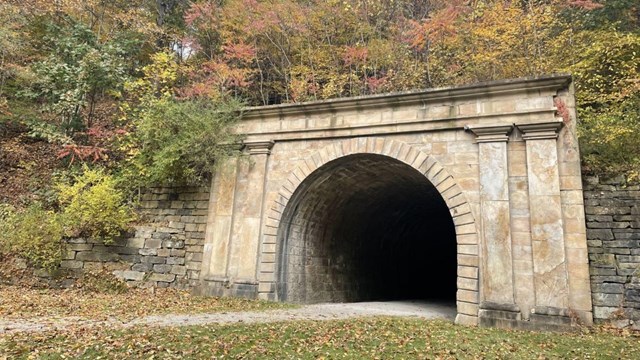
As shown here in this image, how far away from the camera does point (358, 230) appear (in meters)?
13.8

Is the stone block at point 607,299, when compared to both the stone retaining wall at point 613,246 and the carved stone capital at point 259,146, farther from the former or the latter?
the carved stone capital at point 259,146

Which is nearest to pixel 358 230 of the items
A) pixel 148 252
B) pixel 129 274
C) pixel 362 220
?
pixel 362 220

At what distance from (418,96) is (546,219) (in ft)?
12.5

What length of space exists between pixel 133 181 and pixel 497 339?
10.4 meters

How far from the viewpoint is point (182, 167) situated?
1116 centimetres

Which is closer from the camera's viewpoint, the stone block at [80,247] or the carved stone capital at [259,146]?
the carved stone capital at [259,146]

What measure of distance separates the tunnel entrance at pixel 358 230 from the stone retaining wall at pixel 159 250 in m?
2.49

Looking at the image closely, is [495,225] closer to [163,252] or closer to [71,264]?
[163,252]

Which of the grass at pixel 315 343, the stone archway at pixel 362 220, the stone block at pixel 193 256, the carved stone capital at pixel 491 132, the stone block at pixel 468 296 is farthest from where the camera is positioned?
the stone block at pixel 193 256

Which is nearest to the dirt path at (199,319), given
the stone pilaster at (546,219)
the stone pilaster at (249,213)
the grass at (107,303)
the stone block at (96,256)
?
the grass at (107,303)

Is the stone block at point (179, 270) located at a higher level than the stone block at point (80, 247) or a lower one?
lower

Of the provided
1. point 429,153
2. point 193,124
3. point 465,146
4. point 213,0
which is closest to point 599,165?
point 465,146

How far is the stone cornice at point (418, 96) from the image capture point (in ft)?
27.7

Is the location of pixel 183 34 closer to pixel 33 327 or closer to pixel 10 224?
pixel 10 224
